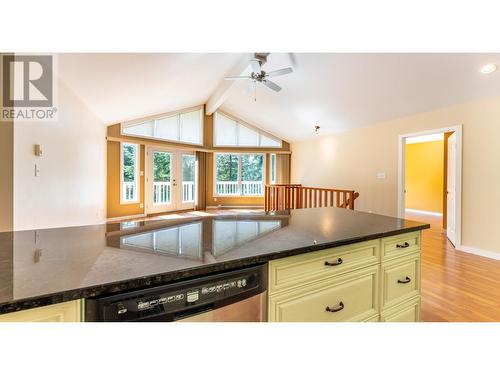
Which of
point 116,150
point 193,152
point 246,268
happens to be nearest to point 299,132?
point 193,152

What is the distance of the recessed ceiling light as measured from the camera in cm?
310

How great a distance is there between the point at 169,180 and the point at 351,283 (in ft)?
21.8

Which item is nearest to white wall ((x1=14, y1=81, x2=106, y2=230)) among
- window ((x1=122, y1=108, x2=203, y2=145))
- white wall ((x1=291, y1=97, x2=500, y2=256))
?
window ((x1=122, y1=108, x2=203, y2=145))

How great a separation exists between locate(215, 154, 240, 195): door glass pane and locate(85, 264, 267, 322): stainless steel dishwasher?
745cm

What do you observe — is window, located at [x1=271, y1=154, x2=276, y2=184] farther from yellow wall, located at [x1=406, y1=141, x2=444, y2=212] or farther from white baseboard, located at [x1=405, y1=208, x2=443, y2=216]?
white baseboard, located at [x1=405, y1=208, x2=443, y2=216]

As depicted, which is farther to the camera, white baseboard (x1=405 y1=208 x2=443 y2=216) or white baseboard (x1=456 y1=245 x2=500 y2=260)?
white baseboard (x1=405 y1=208 x2=443 y2=216)

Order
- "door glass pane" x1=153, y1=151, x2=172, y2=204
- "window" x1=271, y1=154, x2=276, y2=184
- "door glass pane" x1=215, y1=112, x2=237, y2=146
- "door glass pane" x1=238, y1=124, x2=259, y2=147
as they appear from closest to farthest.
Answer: "door glass pane" x1=153, y1=151, x2=172, y2=204, "door glass pane" x1=215, y1=112, x2=237, y2=146, "door glass pane" x1=238, y1=124, x2=259, y2=147, "window" x1=271, y1=154, x2=276, y2=184

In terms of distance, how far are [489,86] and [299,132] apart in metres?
Answer: 4.36

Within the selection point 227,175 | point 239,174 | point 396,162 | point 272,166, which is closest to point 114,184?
point 227,175

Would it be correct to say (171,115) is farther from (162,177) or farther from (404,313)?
(404,313)

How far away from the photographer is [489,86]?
342 cm

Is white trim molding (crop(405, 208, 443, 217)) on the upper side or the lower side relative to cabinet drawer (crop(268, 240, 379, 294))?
lower

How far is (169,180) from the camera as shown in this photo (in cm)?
720
